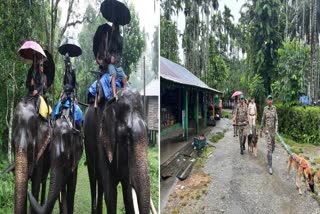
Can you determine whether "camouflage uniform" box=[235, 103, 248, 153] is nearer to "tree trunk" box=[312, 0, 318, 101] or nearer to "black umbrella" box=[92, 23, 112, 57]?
"tree trunk" box=[312, 0, 318, 101]

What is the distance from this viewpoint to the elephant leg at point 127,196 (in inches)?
92.9

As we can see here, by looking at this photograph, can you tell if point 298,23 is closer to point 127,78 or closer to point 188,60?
point 188,60

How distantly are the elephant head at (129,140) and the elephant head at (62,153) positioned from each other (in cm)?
39

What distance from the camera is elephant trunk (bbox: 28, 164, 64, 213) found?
230 centimetres

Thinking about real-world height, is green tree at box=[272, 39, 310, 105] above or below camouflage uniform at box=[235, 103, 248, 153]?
above

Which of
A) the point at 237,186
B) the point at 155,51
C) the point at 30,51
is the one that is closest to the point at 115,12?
the point at 155,51

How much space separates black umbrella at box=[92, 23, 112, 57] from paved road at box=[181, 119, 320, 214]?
1050 millimetres

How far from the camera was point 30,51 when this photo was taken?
2738 millimetres

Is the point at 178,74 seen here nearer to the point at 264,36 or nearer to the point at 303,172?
the point at 264,36

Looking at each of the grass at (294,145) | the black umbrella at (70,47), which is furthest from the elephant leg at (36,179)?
the grass at (294,145)

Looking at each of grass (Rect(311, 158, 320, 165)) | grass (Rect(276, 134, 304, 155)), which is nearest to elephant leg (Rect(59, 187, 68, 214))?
grass (Rect(276, 134, 304, 155))

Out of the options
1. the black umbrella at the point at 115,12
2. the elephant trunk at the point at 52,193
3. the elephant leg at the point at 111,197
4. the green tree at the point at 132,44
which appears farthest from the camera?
the green tree at the point at 132,44

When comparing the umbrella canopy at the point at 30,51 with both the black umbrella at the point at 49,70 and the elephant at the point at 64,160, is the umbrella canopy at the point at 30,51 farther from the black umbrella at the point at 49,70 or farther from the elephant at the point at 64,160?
the elephant at the point at 64,160

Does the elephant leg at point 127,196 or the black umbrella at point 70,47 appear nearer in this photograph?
the elephant leg at point 127,196
